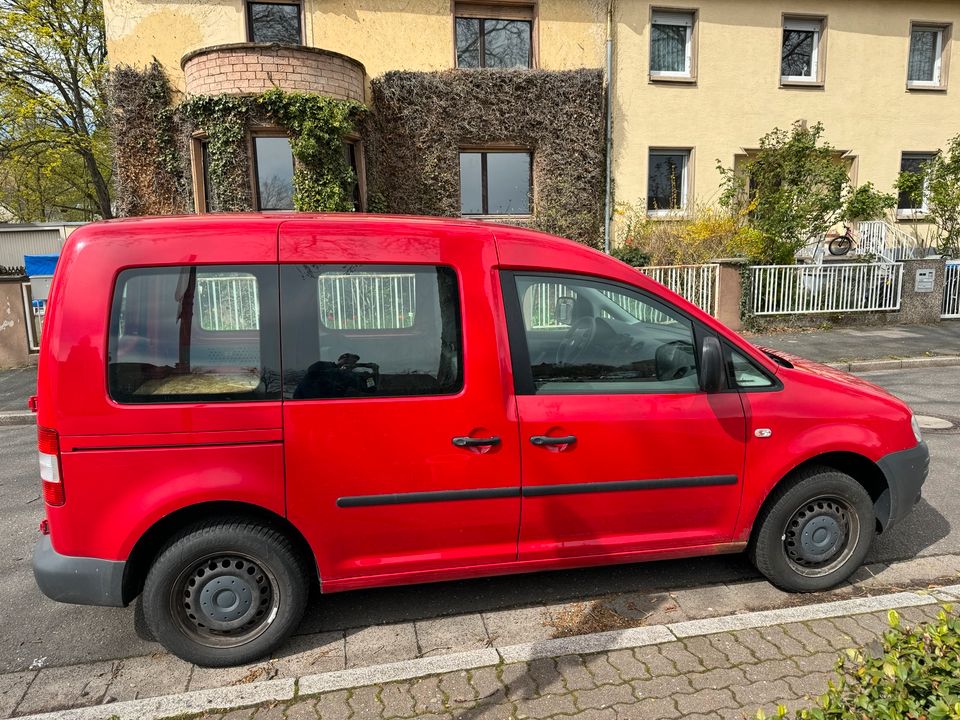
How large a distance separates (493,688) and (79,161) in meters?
31.0

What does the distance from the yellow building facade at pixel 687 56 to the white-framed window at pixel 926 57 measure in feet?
0.13

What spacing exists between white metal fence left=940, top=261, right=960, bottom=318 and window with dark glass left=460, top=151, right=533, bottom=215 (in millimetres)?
9464

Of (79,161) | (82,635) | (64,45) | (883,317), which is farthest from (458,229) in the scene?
(79,161)

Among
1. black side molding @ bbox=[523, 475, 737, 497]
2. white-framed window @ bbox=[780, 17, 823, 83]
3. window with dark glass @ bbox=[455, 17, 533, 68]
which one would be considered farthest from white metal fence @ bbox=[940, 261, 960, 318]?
black side molding @ bbox=[523, 475, 737, 497]

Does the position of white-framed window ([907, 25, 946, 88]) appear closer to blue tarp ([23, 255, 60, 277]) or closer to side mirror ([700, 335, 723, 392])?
side mirror ([700, 335, 723, 392])

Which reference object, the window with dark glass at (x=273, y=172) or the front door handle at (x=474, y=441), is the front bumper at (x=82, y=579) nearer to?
the front door handle at (x=474, y=441)

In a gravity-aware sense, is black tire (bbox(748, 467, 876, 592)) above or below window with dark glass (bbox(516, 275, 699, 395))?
below

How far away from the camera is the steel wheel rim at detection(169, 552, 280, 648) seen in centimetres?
273

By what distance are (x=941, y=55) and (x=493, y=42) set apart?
13.1 metres

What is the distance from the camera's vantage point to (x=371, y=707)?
2467mm

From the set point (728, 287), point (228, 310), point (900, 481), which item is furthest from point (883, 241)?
point (228, 310)

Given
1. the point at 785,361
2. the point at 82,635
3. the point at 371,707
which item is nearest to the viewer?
the point at 371,707

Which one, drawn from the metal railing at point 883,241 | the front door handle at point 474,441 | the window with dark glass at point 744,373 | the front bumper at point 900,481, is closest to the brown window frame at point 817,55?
the metal railing at point 883,241

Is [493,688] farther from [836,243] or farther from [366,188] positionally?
[836,243]
